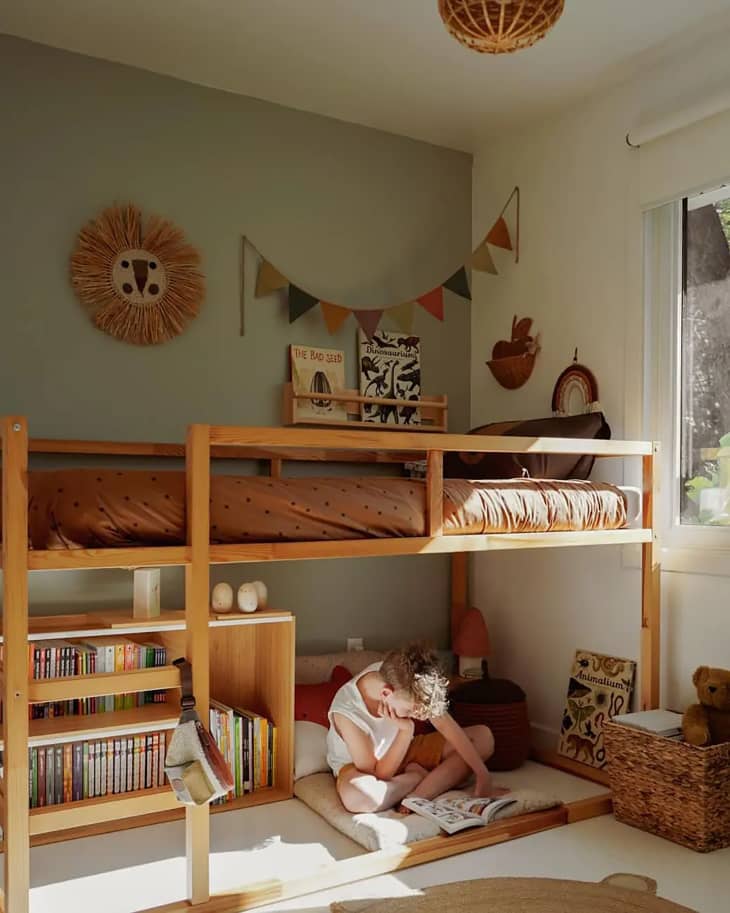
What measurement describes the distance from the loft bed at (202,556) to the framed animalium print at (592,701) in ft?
1.30

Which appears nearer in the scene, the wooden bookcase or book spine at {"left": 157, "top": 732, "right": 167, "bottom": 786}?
the wooden bookcase

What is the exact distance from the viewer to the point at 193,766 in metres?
2.11

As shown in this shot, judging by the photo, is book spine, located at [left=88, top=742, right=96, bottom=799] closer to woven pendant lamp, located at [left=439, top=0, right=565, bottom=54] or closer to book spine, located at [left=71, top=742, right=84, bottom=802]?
book spine, located at [left=71, top=742, right=84, bottom=802]

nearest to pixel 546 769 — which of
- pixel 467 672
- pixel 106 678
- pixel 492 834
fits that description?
pixel 467 672

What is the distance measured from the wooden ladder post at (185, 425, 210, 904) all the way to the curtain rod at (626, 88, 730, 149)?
196 centimetres

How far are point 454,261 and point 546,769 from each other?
2112 mm

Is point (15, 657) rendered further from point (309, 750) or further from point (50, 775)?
point (309, 750)

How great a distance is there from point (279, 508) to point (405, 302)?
5.53ft

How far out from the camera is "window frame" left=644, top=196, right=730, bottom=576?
10.5ft

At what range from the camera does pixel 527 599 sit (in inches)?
146

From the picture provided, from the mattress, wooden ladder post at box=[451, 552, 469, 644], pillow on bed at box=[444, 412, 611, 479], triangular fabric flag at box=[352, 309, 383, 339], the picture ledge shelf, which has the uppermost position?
triangular fabric flag at box=[352, 309, 383, 339]

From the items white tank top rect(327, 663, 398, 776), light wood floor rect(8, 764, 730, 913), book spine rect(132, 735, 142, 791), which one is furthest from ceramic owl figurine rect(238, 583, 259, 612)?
light wood floor rect(8, 764, 730, 913)

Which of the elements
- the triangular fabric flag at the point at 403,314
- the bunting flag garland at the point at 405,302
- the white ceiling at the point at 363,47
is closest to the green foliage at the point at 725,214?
the white ceiling at the point at 363,47

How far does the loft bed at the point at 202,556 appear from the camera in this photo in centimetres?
200
